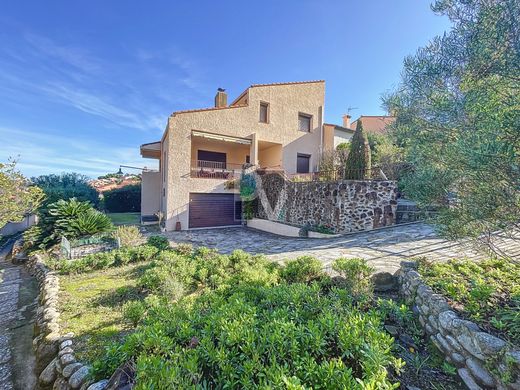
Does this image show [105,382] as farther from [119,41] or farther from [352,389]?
[119,41]

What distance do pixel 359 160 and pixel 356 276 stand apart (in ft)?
31.8

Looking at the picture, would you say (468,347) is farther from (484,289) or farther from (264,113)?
(264,113)

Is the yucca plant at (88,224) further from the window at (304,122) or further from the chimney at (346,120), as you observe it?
the chimney at (346,120)

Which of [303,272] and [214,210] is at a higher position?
[214,210]

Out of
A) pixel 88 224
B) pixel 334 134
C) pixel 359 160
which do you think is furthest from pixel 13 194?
pixel 334 134

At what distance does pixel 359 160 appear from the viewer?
1303cm

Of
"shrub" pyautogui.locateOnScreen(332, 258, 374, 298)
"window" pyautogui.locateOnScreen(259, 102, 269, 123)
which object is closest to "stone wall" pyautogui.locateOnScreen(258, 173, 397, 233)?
"shrub" pyautogui.locateOnScreen(332, 258, 374, 298)

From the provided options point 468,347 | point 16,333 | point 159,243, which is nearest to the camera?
point 468,347

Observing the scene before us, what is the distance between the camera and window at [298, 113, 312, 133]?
21.2m

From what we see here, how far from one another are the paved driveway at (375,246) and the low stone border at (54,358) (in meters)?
5.82

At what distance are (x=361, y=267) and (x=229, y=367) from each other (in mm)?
3754

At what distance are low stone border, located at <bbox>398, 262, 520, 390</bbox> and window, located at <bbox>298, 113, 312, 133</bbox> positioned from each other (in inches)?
749

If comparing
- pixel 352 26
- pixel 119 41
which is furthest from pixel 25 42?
pixel 352 26

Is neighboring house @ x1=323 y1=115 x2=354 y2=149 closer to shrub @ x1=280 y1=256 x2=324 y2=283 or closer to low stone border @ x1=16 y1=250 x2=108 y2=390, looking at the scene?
shrub @ x1=280 y1=256 x2=324 y2=283
